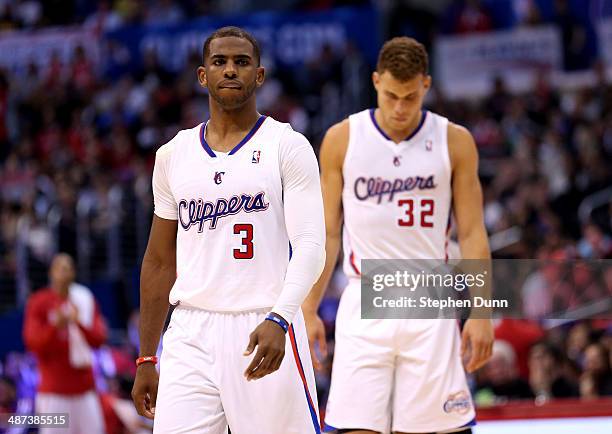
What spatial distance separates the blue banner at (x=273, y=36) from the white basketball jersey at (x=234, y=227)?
13027 mm

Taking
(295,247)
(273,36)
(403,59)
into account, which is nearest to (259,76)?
(295,247)

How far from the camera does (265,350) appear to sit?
4.18m

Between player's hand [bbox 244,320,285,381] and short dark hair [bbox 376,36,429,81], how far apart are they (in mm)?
2028

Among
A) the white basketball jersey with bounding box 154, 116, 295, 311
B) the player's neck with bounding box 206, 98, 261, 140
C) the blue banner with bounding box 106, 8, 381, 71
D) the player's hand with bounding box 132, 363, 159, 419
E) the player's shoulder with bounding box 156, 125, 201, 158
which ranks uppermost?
the blue banner with bounding box 106, 8, 381, 71

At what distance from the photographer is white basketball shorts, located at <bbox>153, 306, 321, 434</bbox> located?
4.47 meters

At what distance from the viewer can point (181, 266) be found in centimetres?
473

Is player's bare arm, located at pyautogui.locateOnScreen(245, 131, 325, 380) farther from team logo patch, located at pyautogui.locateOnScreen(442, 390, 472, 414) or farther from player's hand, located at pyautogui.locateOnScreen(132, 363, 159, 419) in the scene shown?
team logo patch, located at pyautogui.locateOnScreen(442, 390, 472, 414)

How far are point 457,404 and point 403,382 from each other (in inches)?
11.1

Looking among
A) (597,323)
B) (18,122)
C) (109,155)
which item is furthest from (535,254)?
(18,122)

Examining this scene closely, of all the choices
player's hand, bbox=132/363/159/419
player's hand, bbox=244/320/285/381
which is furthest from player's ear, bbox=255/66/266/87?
player's hand, bbox=132/363/159/419

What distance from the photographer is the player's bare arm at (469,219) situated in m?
5.71

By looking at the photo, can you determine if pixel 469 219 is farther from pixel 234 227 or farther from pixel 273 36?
pixel 273 36

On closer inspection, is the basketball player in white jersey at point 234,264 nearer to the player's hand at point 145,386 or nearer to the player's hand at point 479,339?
the player's hand at point 145,386

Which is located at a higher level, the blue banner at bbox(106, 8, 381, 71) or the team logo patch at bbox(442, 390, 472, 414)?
the blue banner at bbox(106, 8, 381, 71)
